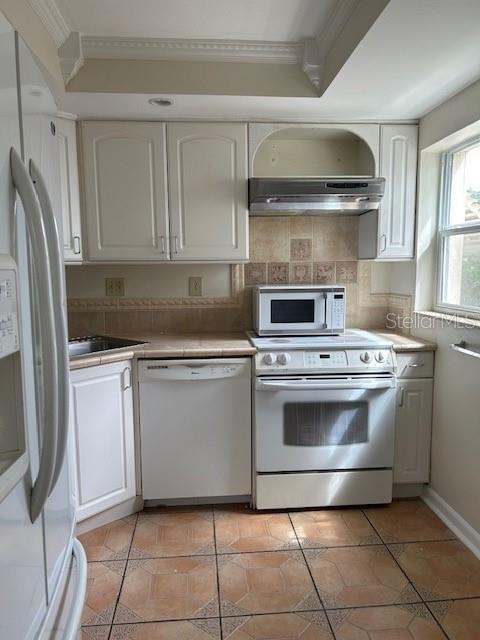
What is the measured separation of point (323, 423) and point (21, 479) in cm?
183

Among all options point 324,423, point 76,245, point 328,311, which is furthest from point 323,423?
point 76,245

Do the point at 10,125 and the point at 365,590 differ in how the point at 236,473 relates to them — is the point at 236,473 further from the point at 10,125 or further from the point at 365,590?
the point at 10,125

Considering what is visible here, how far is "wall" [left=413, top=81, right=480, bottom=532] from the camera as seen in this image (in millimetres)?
2057

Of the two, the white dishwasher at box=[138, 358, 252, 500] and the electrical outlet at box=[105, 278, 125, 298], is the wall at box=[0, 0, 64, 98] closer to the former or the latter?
the electrical outlet at box=[105, 278, 125, 298]

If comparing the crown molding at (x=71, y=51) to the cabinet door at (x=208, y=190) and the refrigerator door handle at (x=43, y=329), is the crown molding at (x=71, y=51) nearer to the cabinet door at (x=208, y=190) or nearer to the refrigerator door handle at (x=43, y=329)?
the cabinet door at (x=208, y=190)

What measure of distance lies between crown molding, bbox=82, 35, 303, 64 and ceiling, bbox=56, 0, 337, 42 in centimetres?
3

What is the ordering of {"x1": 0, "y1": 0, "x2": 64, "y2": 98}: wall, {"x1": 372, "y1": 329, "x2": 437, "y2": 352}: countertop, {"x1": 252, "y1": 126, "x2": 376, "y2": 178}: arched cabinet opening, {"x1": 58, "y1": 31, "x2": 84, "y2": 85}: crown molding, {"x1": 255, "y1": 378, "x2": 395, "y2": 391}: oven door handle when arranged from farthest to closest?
{"x1": 252, "y1": 126, "x2": 376, "y2": 178}: arched cabinet opening, {"x1": 372, "y1": 329, "x2": 437, "y2": 352}: countertop, {"x1": 255, "y1": 378, "x2": 395, "y2": 391}: oven door handle, {"x1": 58, "y1": 31, "x2": 84, "y2": 85}: crown molding, {"x1": 0, "y1": 0, "x2": 64, "y2": 98}: wall

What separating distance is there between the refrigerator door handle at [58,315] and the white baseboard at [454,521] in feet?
6.66

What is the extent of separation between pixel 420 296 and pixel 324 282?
0.61 metres

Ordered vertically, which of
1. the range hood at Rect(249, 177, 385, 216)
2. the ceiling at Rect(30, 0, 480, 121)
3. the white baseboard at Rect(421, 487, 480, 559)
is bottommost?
the white baseboard at Rect(421, 487, 480, 559)

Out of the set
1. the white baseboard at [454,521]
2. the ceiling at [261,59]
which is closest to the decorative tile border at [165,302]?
the ceiling at [261,59]

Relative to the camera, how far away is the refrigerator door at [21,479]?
2.10ft

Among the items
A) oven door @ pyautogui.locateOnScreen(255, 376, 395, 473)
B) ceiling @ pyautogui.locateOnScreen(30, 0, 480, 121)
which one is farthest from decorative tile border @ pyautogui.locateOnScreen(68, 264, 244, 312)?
ceiling @ pyautogui.locateOnScreen(30, 0, 480, 121)

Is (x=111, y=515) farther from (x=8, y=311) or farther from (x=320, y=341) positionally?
(x=8, y=311)
